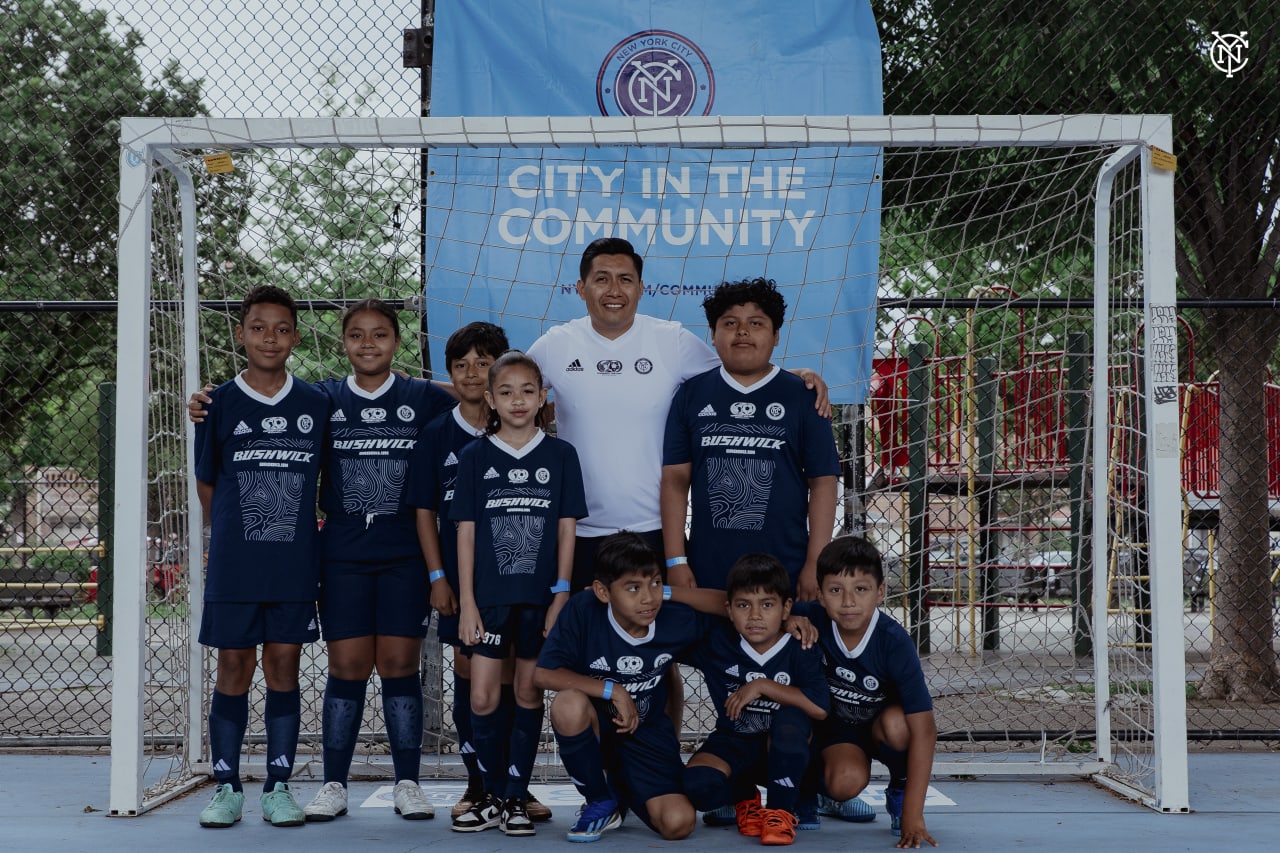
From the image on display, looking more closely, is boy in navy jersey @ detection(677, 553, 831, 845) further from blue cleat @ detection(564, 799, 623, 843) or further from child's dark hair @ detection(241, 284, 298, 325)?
child's dark hair @ detection(241, 284, 298, 325)

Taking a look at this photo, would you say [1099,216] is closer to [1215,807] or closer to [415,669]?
[1215,807]

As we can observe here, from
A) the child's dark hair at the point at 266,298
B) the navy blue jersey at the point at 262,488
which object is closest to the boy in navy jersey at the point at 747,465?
the navy blue jersey at the point at 262,488

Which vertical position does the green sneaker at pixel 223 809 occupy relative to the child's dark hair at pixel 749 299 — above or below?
below

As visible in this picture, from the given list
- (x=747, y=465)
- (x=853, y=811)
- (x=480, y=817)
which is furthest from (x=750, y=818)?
(x=747, y=465)

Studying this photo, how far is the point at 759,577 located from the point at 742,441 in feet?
1.57

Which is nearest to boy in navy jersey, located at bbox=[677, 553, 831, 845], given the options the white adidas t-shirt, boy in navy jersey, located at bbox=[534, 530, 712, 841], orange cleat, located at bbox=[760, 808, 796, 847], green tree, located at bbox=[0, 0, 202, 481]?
orange cleat, located at bbox=[760, 808, 796, 847]

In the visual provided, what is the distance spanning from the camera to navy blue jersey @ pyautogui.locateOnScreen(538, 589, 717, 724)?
3541mm

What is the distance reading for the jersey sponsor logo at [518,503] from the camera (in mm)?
3613

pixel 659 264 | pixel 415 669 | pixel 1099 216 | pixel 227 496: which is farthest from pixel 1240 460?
pixel 227 496

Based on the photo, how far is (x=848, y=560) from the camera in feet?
11.6

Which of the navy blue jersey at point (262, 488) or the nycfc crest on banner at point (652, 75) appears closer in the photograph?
the navy blue jersey at point (262, 488)

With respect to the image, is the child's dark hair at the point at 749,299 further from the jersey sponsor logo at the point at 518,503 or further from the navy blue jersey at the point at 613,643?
the navy blue jersey at the point at 613,643

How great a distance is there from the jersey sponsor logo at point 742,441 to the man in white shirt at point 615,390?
179 millimetres

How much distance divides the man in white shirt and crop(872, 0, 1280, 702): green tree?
2432 millimetres
